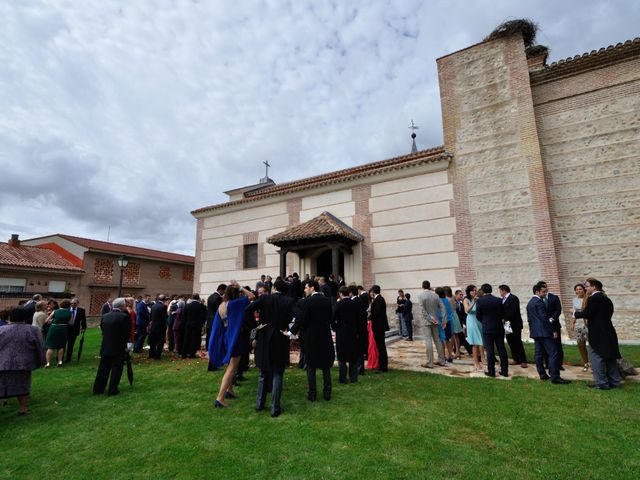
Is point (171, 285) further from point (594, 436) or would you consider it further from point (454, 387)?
point (594, 436)

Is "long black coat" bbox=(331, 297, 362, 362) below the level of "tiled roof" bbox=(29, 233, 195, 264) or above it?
below

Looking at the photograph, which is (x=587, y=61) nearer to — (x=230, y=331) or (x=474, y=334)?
(x=474, y=334)

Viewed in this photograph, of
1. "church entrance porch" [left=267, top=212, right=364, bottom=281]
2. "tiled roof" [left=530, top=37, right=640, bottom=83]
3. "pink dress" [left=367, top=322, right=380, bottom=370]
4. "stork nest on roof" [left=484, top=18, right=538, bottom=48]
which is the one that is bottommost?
"pink dress" [left=367, top=322, right=380, bottom=370]

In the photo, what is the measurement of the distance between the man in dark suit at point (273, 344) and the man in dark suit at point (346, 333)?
1350mm

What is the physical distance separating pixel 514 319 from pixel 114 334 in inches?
304

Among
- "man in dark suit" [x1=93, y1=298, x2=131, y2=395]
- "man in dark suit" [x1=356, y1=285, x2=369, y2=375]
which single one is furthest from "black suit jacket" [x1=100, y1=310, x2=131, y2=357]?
"man in dark suit" [x1=356, y1=285, x2=369, y2=375]

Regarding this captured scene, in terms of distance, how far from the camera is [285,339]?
4.81m

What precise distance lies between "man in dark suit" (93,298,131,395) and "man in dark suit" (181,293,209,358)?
9.59ft

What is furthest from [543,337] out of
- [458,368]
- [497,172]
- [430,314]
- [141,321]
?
[141,321]

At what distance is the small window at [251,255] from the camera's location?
16938 mm

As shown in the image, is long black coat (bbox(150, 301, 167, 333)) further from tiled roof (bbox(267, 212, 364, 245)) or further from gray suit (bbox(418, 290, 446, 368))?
gray suit (bbox(418, 290, 446, 368))

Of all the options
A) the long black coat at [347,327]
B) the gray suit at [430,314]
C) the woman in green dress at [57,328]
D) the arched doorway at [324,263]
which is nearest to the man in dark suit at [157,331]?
the woman in green dress at [57,328]

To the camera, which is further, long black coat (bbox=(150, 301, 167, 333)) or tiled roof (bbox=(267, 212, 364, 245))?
tiled roof (bbox=(267, 212, 364, 245))

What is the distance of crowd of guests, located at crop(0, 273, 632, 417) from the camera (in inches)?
191
